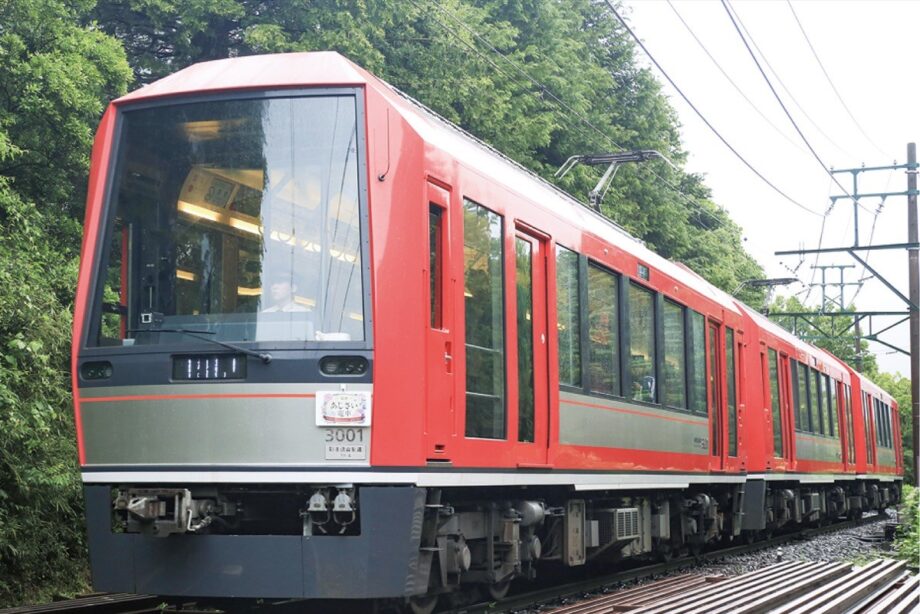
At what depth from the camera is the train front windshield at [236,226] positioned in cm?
703

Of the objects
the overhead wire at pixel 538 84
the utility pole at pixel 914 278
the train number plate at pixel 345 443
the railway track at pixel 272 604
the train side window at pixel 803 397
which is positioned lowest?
the railway track at pixel 272 604

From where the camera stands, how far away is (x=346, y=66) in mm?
7363

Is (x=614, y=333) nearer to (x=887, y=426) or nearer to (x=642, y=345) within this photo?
(x=642, y=345)

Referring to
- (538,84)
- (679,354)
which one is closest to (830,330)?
(538,84)

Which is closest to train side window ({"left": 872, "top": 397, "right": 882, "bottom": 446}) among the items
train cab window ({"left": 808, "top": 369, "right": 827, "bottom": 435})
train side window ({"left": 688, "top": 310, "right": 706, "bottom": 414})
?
train cab window ({"left": 808, "top": 369, "right": 827, "bottom": 435})

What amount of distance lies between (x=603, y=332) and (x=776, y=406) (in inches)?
321

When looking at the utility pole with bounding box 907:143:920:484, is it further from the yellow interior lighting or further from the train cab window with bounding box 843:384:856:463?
the yellow interior lighting

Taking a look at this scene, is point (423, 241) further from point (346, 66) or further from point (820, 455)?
point (820, 455)

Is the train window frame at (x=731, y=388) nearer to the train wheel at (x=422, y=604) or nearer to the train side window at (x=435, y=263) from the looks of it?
the train wheel at (x=422, y=604)

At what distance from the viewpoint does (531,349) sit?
8.71 m

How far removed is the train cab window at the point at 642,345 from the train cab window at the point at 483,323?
3.14m

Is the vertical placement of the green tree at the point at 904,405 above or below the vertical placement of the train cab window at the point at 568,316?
above

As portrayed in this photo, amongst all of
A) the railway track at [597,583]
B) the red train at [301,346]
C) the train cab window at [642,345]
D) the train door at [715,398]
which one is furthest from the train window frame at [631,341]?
the red train at [301,346]

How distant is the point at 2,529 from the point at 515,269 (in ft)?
14.2
